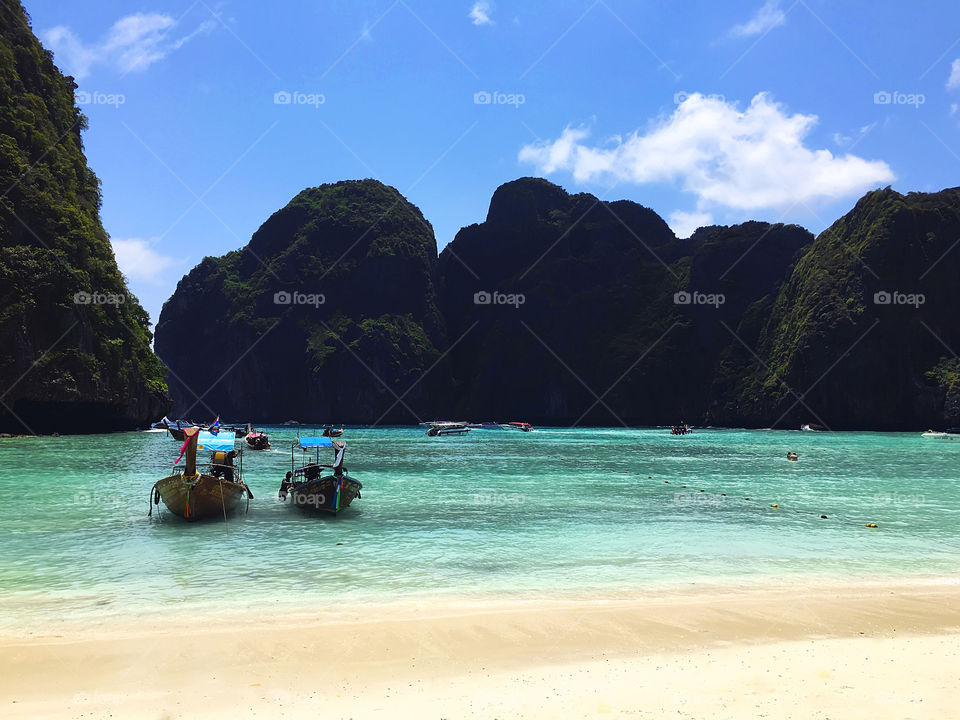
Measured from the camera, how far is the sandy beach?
6512mm

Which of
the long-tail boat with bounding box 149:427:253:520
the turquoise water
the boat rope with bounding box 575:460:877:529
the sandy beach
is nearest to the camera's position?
the sandy beach

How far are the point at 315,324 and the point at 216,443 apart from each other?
156 meters

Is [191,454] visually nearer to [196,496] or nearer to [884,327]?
[196,496]

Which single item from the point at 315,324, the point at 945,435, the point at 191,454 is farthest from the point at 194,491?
the point at 315,324

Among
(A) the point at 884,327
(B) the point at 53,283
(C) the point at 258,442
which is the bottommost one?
(C) the point at 258,442

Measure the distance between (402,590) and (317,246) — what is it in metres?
186

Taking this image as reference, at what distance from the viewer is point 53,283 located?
65.2m

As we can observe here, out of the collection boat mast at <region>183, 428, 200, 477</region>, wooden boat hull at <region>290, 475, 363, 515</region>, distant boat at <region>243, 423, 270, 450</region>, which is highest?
boat mast at <region>183, 428, 200, 477</region>

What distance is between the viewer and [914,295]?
120188 mm

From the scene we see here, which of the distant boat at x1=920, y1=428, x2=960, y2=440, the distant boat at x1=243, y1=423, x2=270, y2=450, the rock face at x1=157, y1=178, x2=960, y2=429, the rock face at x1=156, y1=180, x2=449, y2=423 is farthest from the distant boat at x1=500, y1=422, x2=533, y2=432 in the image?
the distant boat at x1=920, y1=428, x2=960, y2=440

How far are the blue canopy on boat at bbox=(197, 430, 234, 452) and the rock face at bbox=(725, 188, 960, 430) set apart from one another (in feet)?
408

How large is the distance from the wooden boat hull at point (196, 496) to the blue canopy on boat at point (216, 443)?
206cm

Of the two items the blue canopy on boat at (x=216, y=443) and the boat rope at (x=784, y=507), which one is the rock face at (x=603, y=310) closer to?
the boat rope at (x=784, y=507)

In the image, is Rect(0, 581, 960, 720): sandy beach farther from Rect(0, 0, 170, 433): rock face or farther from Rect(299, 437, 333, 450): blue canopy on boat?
Rect(0, 0, 170, 433): rock face
